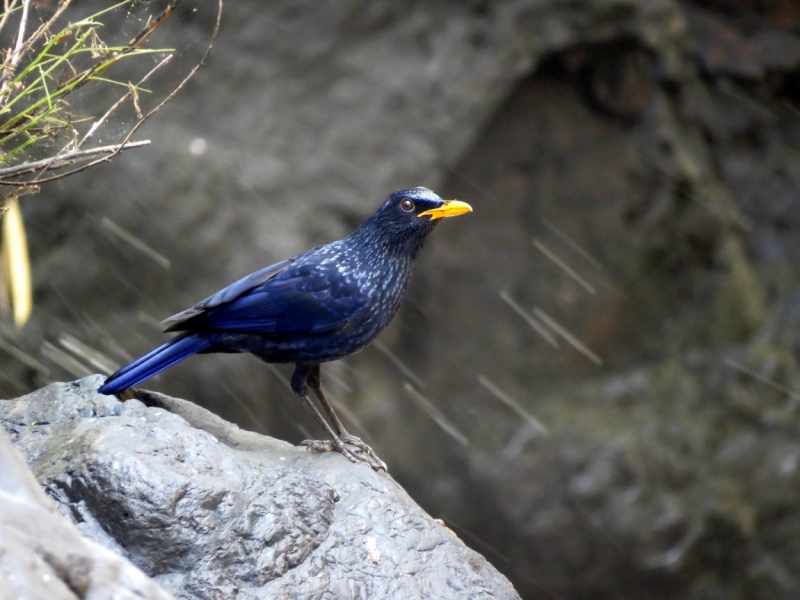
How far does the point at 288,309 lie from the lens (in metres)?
3.42

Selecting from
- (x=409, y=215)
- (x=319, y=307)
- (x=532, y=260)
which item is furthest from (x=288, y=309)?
(x=532, y=260)

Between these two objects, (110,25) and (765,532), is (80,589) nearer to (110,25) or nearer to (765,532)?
(110,25)

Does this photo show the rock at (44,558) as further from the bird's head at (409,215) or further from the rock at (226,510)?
the bird's head at (409,215)

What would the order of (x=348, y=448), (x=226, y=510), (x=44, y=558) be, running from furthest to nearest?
(x=348, y=448) → (x=226, y=510) → (x=44, y=558)

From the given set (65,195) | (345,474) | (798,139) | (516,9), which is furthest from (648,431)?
(65,195)

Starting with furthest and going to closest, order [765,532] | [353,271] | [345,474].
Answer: [765,532] → [353,271] → [345,474]

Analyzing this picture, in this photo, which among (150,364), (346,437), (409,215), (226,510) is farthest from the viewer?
(409,215)

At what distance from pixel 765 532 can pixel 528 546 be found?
1591 mm

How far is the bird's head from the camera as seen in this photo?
3.63 m

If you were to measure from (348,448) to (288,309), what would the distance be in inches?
23.1

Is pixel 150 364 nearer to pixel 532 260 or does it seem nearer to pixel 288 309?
pixel 288 309

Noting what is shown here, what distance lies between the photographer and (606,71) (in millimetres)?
5754

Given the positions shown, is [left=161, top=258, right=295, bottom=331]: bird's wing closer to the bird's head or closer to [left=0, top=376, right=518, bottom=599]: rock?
[left=0, top=376, right=518, bottom=599]: rock

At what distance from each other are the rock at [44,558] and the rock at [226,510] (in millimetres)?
728
